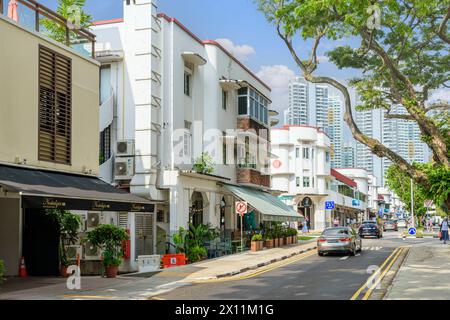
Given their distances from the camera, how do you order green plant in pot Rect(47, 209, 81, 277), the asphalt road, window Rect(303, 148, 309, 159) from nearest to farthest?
the asphalt road < green plant in pot Rect(47, 209, 81, 277) < window Rect(303, 148, 309, 159)

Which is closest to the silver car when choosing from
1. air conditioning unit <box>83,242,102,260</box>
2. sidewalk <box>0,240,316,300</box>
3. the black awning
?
sidewalk <box>0,240,316,300</box>

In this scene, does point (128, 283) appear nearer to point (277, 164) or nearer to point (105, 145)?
point (105, 145)

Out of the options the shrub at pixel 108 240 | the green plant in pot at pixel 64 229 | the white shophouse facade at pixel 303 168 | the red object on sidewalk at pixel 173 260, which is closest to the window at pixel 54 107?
the green plant in pot at pixel 64 229

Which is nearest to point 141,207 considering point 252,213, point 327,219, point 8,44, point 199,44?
point 8,44

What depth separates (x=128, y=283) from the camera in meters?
17.6

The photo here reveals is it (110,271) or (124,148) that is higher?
(124,148)

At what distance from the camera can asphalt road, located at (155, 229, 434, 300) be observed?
47.2 ft

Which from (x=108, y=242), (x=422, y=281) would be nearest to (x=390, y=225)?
(x=422, y=281)

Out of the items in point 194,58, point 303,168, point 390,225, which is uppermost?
point 194,58

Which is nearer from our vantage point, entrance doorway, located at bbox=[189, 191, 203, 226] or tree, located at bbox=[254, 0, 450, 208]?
tree, located at bbox=[254, 0, 450, 208]

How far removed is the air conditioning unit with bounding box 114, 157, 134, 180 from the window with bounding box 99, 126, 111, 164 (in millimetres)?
918

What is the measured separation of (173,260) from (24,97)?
9.39m


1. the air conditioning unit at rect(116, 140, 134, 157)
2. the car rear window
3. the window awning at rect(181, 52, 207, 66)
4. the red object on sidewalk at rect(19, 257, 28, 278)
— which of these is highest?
the window awning at rect(181, 52, 207, 66)

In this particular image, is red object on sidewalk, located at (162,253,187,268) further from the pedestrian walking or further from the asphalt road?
the pedestrian walking
